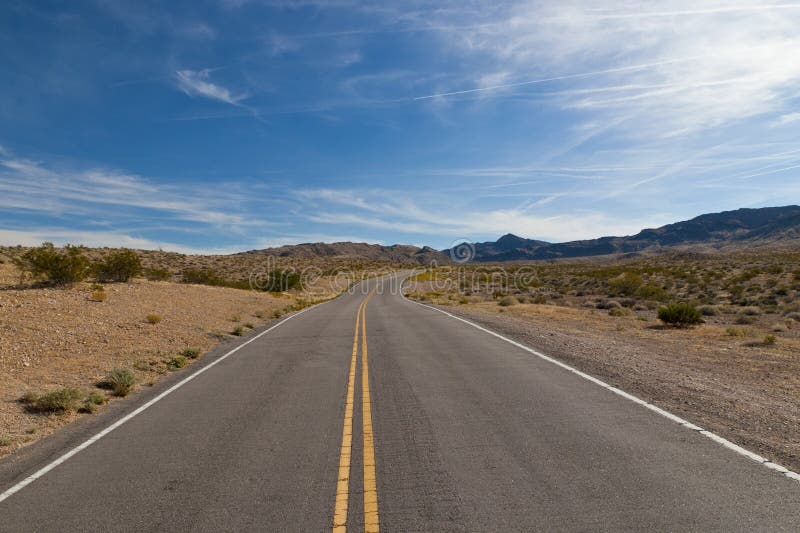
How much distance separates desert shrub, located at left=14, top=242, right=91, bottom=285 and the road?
14.4 meters

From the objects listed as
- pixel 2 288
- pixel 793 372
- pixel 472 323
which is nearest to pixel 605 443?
pixel 793 372

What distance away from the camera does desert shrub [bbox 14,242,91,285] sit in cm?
2036

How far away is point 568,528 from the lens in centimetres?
411

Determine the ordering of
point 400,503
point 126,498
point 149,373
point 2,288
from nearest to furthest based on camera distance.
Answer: point 400,503, point 126,498, point 149,373, point 2,288

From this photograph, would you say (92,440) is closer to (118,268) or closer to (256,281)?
(118,268)

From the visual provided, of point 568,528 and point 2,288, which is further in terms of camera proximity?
point 2,288

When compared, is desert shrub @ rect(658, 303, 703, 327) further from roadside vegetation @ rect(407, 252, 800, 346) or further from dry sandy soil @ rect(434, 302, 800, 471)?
dry sandy soil @ rect(434, 302, 800, 471)

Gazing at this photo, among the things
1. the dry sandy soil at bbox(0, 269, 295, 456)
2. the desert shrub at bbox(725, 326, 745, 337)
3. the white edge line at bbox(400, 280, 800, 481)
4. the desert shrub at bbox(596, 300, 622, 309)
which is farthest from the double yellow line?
the desert shrub at bbox(596, 300, 622, 309)

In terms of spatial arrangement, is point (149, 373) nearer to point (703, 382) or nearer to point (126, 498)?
point (126, 498)

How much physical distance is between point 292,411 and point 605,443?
15.8 feet

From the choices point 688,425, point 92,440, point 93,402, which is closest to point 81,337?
point 93,402

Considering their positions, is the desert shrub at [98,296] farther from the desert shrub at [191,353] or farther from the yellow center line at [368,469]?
the yellow center line at [368,469]

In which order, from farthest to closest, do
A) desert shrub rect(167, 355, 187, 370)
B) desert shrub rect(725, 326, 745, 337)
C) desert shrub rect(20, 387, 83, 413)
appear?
desert shrub rect(725, 326, 745, 337) < desert shrub rect(167, 355, 187, 370) < desert shrub rect(20, 387, 83, 413)

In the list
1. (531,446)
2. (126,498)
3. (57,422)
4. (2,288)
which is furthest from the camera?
(2,288)
